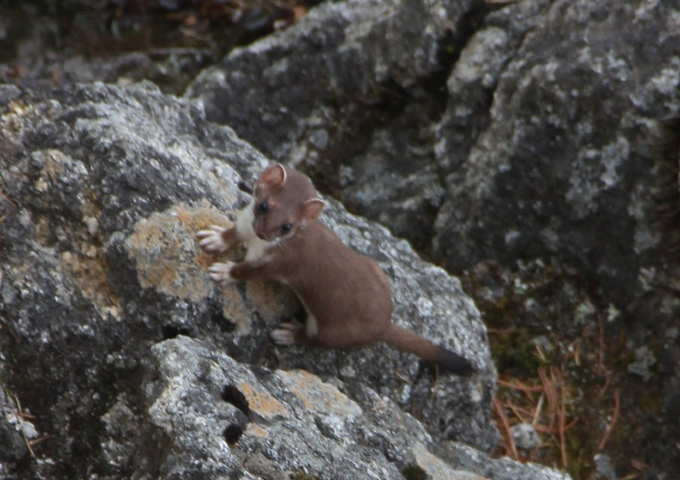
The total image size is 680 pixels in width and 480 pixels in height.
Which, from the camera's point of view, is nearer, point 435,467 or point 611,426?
point 435,467

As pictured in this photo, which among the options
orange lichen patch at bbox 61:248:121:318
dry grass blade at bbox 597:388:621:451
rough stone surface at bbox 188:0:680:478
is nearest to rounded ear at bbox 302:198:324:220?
orange lichen patch at bbox 61:248:121:318

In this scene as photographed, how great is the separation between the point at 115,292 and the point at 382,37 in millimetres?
2602

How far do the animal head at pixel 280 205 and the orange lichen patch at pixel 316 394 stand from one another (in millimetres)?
713

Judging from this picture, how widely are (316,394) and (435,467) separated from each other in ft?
1.78

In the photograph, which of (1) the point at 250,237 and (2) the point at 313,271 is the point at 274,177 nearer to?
(1) the point at 250,237

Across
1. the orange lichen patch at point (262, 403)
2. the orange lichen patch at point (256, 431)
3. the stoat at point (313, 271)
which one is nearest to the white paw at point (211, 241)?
the stoat at point (313, 271)

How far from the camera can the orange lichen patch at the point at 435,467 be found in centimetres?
322

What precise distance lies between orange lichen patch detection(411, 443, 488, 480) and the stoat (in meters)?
0.63

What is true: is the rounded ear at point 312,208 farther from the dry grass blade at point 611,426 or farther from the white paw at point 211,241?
the dry grass blade at point 611,426

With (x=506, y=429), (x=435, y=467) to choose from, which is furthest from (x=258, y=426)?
(x=506, y=429)

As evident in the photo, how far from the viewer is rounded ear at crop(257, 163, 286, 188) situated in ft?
12.7

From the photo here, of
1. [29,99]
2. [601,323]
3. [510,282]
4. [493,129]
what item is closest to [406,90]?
[493,129]

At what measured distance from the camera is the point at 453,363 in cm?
393

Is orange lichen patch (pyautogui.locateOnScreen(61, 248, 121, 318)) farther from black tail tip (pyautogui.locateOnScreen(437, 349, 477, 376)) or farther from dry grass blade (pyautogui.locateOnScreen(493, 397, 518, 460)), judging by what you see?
dry grass blade (pyautogui.locateOnScreen(493, 397, 518, 460))
